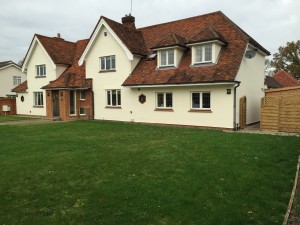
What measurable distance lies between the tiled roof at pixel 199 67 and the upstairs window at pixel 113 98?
2003mm

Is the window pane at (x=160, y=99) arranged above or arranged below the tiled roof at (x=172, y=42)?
below

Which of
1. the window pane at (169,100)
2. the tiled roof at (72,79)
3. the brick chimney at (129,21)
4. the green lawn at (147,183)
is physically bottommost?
the green lawn at (147,183)

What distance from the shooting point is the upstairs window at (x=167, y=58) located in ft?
67.2

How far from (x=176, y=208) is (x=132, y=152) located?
16.7 feet

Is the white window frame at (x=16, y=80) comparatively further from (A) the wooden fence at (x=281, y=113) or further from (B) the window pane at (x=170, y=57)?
(A) the wooden fence at (x=281, y=113)

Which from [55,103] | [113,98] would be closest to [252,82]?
[113,98]

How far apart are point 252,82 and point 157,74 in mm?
6926

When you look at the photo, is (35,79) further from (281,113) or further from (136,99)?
(281,113)

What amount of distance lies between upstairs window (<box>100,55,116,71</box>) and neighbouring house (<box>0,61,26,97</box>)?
3179 cm

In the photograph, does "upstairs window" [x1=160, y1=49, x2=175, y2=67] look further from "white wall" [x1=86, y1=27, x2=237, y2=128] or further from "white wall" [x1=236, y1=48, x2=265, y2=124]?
"white wall" [x1=236, y1=48, x2=265, y2=124]

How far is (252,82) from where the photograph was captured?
2019 centimetres

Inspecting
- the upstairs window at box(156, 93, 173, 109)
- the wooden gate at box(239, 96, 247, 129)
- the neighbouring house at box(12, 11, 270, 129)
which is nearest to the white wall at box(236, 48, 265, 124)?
the neighbouring house at box(12, 11, 270, 129)

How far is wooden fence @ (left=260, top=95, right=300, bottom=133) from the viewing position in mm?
15789

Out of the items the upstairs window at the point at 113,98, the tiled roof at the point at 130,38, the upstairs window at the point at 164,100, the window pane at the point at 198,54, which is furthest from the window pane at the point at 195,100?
the upstairs window at the point at 113,98
